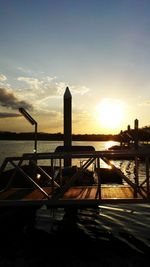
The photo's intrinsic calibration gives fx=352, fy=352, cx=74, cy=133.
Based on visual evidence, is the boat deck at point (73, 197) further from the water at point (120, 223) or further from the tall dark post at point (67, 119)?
the tall dark post at point (67, 119)

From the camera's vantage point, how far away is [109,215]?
47.9 feet

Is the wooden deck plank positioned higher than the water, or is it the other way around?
the wooden deck plank

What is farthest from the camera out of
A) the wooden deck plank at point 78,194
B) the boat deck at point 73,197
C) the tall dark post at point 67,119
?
the tall dark post at point 67,119

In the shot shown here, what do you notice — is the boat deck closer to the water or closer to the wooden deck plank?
the wooden deck plank

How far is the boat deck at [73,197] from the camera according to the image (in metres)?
10.1

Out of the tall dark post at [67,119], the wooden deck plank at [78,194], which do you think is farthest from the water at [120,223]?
the tall dark post at [67,119]

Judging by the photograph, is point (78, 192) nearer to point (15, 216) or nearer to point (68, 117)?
point (15, 216)

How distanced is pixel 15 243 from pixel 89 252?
234 centimetres

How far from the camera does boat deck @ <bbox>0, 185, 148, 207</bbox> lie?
10117mm

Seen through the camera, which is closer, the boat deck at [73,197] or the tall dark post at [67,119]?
the boat deck at [73,197]

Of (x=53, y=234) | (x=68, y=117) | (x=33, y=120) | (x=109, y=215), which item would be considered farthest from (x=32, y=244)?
(x=68, y=117)

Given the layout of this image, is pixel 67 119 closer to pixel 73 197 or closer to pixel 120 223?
pixel 120 223

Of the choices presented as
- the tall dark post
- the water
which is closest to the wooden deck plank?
the water

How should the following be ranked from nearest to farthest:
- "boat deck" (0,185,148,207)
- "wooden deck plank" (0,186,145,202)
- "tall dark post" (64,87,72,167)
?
"boat deck" (0,185,148,207)
"wooden deck plank" (0,186,145,202)
"tall dark post" (64,87,72,167)
